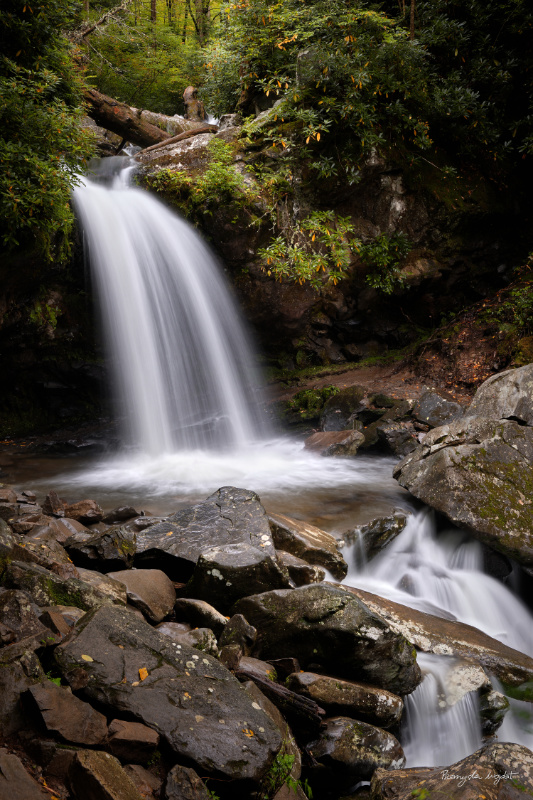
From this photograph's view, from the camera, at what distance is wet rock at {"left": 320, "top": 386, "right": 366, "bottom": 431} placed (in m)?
9.85

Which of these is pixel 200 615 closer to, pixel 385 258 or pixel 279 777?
pixel 279 777

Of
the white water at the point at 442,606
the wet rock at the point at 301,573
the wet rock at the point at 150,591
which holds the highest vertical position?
the wet rock at the point at 150,591

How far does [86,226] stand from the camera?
9.30 m

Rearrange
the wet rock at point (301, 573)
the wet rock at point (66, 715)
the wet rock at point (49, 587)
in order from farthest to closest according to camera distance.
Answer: the wet rock at point (301, 573), the wet rock at point (49, 587), the wet rock at point (66, 715)

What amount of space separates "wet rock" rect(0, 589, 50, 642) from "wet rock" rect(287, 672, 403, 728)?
162 cm

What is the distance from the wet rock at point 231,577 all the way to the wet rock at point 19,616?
142cm

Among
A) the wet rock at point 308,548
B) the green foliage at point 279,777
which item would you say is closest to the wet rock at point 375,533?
the wet rock at point 308,548

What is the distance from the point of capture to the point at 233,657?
3.06 meters

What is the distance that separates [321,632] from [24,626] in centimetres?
185

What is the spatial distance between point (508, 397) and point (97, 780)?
6.17 m

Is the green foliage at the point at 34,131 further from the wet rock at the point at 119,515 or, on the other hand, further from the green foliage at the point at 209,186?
the wet rock at the point at 119,515

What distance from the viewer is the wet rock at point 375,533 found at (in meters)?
5.55

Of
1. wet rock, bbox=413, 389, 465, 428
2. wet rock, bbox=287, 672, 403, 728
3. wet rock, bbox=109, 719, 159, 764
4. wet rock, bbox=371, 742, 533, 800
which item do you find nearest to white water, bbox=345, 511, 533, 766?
wet rock, bbox=287, 672, 403, 728

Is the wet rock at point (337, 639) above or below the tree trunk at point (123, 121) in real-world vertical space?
below
